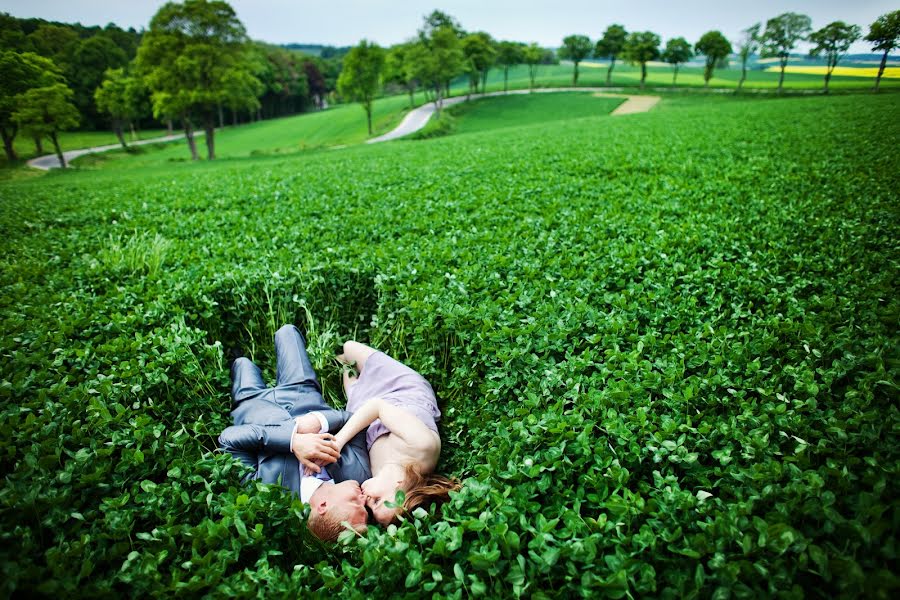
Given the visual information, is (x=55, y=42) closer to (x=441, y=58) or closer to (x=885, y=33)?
(x=885, y=33)

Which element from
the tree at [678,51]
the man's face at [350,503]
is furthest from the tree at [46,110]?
the tree at [678,51]

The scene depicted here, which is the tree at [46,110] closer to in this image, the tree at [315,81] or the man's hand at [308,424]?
the man's hand at [308,424]

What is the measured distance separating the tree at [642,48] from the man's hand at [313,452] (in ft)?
237

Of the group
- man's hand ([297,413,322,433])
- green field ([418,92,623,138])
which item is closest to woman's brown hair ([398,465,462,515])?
man's hand ([297,413,322,433])

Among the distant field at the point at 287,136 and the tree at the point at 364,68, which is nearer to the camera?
the distant field at the point at 287,136

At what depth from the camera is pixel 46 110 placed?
7812mm

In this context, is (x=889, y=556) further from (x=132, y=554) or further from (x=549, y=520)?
→ (x=132, y=554)

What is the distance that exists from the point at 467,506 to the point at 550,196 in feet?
22.7

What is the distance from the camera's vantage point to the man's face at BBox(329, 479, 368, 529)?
9.04 feet

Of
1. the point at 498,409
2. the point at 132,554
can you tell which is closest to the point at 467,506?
the point at 498,409

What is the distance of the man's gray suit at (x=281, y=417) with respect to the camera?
3260mm

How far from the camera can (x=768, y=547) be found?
1.84m

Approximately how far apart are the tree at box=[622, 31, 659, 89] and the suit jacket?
71816 millimetres

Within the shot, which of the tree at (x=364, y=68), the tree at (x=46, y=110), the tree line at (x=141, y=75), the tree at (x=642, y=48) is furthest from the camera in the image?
the tree at (x=642, y=48)
